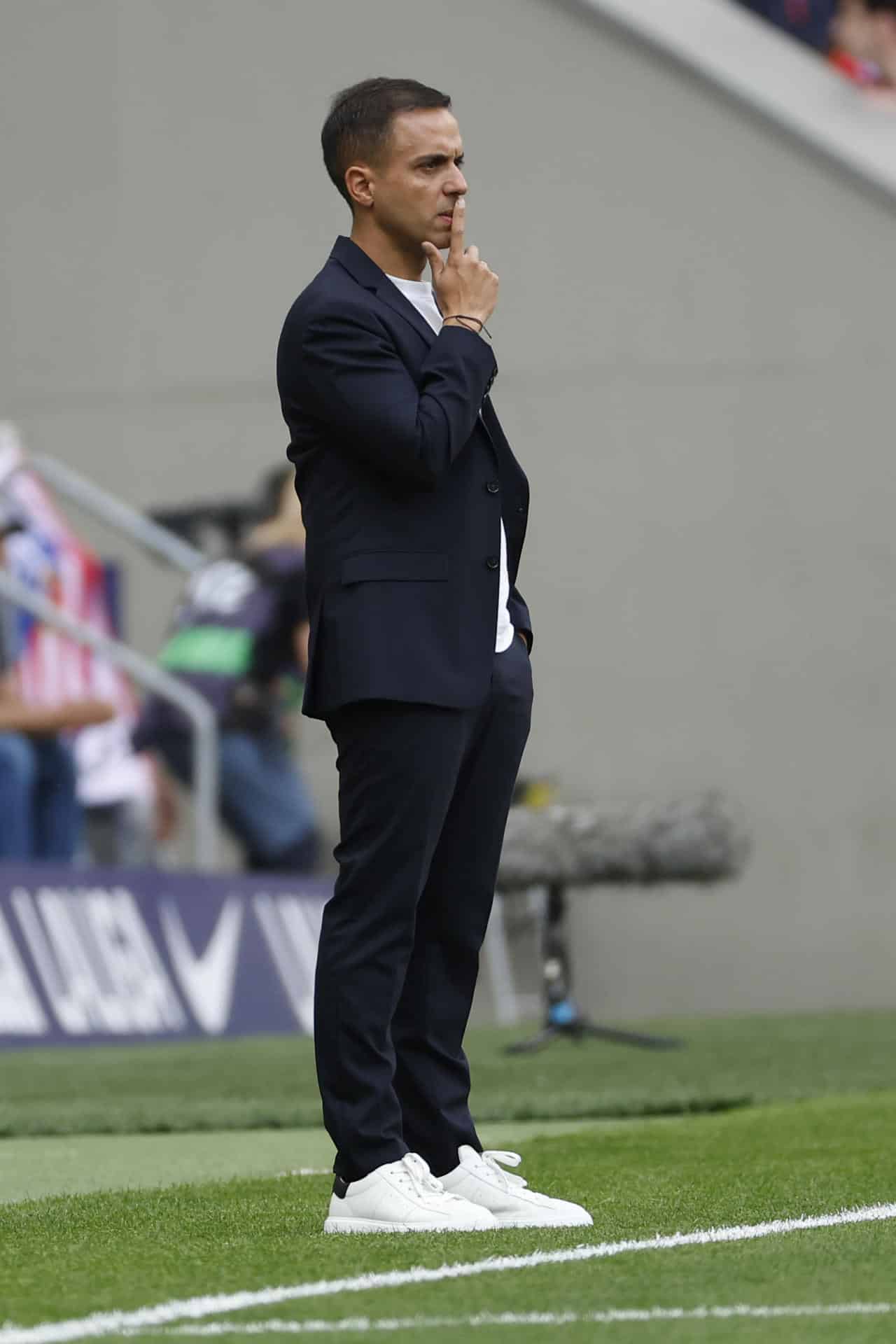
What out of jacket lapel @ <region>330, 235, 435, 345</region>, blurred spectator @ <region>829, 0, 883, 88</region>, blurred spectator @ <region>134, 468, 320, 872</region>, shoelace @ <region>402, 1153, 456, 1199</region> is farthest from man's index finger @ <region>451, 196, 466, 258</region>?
blurred spectator @ <region>829, 0, 883, 88</region>

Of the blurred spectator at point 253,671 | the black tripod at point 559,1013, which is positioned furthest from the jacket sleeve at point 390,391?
the blurred spectator at point 253,671

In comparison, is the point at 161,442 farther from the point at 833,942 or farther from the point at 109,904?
the point at 109,904

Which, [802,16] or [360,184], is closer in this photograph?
[360,184]

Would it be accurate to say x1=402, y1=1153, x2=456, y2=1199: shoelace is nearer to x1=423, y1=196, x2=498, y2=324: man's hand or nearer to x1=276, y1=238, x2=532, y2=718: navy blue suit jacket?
x1=276, y1=238, x2=532, y2=718: navy blue suit jacket

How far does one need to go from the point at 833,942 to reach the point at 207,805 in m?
4.60

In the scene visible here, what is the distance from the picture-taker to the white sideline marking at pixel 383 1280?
2713mm

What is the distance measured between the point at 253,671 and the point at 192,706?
99cm

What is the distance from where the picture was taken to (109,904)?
350 inches

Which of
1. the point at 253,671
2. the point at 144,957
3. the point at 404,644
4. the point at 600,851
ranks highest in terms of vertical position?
the point at 404,644

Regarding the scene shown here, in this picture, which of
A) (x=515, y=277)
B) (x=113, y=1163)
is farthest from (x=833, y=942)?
(x=113, y=1163)

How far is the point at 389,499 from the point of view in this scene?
143 inches

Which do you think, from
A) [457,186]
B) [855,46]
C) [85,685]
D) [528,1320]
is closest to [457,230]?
[457,186]

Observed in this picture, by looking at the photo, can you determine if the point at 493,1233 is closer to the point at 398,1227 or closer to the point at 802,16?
the point at 398,1227

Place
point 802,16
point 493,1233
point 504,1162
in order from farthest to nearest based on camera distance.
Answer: point 802,16
point 504,1162
point 493,1233
